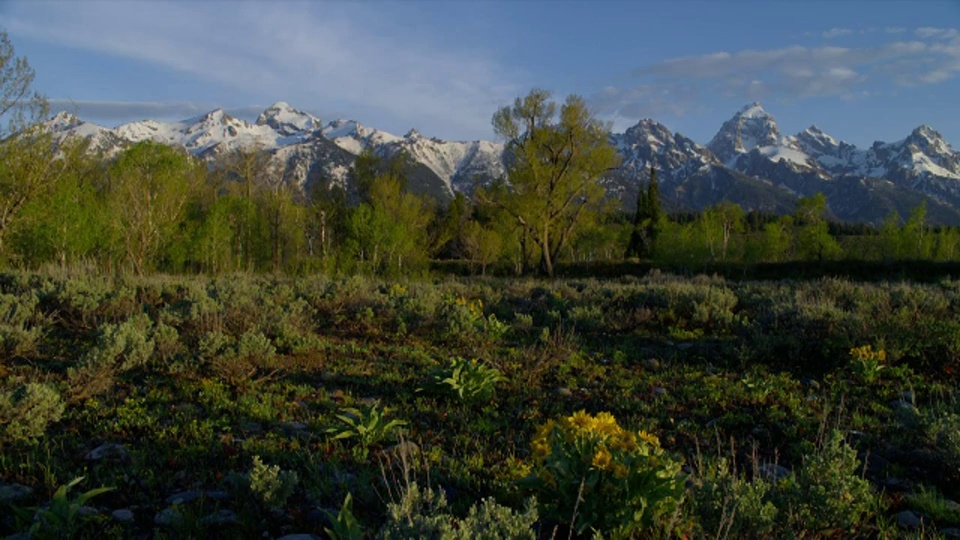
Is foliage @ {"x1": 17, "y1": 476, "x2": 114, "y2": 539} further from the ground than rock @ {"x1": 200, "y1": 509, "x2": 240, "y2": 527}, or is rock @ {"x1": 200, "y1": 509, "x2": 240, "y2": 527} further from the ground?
foliage @ {"x1": 17, "y1": 476, "x2": 114, "y2": 539}

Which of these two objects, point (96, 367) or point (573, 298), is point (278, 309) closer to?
point (96, 367)

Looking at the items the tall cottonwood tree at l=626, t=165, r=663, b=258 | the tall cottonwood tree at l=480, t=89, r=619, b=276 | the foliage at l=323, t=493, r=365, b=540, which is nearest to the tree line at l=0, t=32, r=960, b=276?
the tall cottonwood tree at l=480, t=89, r=619, b=276

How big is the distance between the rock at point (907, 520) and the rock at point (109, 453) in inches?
196

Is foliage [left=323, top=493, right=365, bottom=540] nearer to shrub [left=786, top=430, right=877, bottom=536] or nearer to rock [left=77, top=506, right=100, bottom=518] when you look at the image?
Result: rock [left=77, top=506, right=100, bottom=518]

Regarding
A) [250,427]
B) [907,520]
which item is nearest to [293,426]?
[250,427]

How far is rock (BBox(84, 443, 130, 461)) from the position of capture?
372 centimetres

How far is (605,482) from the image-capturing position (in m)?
2.75

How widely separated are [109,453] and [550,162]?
3149 cm

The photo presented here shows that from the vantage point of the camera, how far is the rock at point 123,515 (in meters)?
2.96

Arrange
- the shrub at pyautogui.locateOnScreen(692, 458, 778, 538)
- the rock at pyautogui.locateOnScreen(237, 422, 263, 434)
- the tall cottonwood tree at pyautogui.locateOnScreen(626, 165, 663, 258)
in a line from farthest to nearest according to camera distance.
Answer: the tall cottonwood tree at pyautogui.locateOnScreen(626, 165, 663, 258) < the rock at pyautogui.locateOnScreen(237, 422, 263, 434) < the shrub at pyautogui.locateOnScreen(692, 458, 778, 538)

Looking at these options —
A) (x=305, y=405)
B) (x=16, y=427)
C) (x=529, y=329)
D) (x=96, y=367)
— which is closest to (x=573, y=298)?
(x=529, y=329)

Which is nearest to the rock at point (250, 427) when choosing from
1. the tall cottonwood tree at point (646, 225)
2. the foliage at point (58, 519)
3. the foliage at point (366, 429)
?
the foliage at point (366, 429)

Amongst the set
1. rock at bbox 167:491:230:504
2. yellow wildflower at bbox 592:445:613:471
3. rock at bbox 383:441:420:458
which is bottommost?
rock at bbox 167:491:230:504

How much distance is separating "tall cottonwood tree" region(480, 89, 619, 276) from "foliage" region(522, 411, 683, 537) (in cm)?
2965
